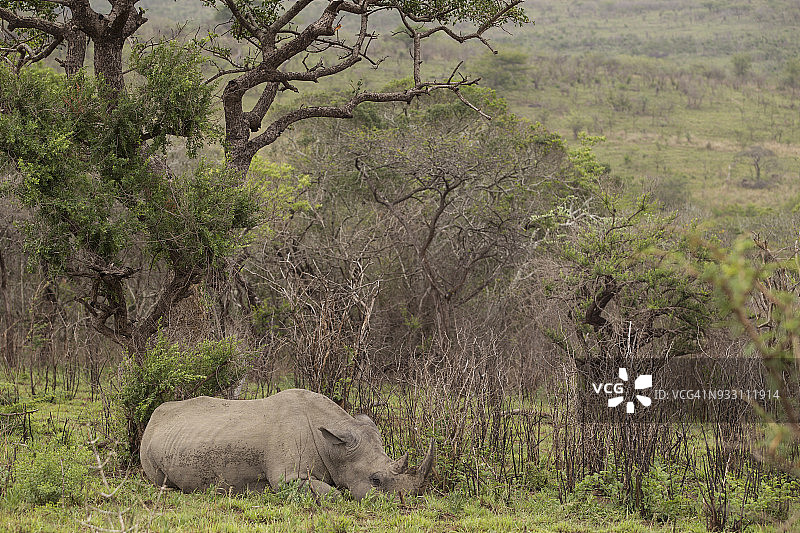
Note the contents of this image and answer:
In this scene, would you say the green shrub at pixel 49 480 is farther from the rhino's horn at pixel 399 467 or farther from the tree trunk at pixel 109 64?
the tree trunk at pixel 109 64

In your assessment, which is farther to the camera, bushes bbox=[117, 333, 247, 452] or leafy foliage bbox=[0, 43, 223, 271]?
leafy foliage bbox=[0, 43, 223, 271]

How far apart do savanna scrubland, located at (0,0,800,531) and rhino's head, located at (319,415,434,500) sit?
20 cm

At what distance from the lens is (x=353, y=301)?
9664mm

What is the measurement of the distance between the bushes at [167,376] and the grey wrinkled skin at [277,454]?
2.03 feet

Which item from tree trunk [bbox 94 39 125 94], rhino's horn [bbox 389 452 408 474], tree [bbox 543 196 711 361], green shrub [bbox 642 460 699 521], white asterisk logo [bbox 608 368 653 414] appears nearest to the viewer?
green shrub [bbox 642 460 699 521]

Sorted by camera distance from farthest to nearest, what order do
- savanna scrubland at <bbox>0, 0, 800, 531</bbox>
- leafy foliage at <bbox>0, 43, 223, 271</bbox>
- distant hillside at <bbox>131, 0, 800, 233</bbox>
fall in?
1. distant hillside at <bbox>131, 0, 800, 233</bbox>
2. leafy foliage at <bbox>0, 43, 223, 271</bbox>
3. savanna scrubland at <bbox>0, 0, 800, 531</bbox>

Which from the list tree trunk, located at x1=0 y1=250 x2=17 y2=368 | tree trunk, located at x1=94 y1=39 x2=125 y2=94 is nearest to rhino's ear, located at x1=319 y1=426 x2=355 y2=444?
tree trunk, located at x1=94 y1=39 x2=125 y2=94

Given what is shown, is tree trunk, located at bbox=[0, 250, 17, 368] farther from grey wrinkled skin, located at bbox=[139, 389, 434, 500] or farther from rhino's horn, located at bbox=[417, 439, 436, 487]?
rhino's horn, located at bbox=[417, 439, 436, 487]

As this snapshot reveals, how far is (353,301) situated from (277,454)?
283cm

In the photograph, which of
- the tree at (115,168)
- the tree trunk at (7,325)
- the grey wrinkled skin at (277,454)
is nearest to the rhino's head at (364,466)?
the grey wrinkled skin at (277,454)

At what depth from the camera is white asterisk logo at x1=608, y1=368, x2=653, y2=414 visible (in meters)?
7.95

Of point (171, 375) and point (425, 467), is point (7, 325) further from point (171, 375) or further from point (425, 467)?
point (425, 467)

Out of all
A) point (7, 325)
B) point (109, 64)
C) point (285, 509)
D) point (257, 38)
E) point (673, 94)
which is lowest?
point (285, 509)

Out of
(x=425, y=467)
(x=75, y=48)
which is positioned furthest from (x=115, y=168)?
(x=425, y=467)
